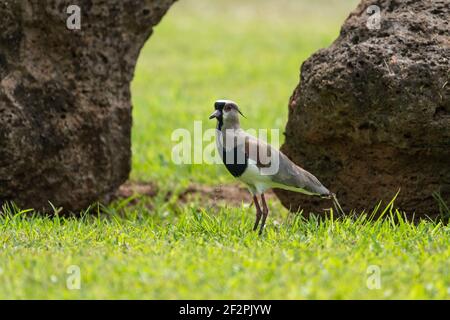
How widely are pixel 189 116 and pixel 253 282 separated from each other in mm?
7217

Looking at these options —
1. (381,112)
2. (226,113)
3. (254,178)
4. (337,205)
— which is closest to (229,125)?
(226,113)

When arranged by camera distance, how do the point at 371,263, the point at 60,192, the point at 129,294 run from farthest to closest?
the point at 60,192 < the point at 371,263 < the point at 129,294

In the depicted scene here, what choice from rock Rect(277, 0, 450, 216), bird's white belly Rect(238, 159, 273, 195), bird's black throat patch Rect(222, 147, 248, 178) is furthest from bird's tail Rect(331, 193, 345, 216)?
bird's black throat patch Rect(222, 147, 248, 178)

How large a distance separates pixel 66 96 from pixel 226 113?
6.07ft

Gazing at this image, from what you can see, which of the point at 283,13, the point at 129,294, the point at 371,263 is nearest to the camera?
the point at 129,294

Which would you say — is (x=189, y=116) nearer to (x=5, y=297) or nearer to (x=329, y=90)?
(x=329, y=90)

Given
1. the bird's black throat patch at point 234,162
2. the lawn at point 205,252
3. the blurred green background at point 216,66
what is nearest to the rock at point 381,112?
the lawn at point 205,252

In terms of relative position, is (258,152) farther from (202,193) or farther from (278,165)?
(202,193)

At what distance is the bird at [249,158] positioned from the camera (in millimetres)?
5766

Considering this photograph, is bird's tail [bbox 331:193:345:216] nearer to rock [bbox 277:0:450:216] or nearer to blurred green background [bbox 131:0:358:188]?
rock [bbox 277:0:450:216]

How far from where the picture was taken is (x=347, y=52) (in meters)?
6.40

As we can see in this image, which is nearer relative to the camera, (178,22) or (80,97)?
(80,97)
